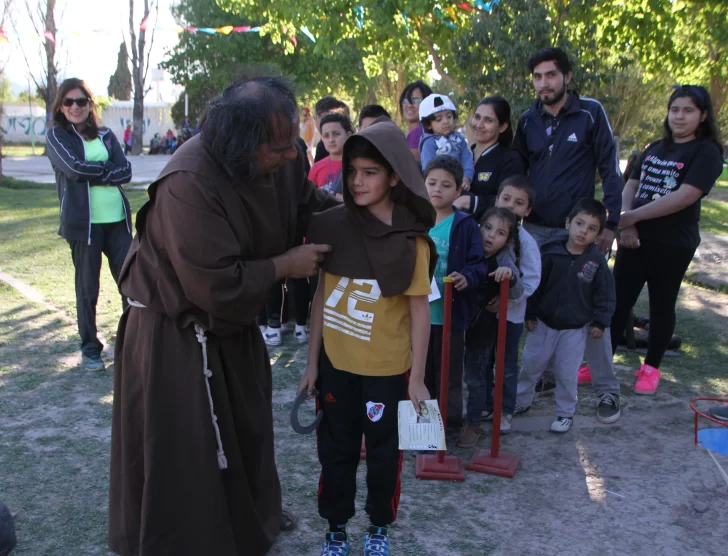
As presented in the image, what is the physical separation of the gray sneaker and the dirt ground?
0.37 feet

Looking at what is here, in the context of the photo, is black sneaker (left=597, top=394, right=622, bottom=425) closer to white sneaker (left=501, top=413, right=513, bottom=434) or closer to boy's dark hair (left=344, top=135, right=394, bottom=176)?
white sneaker (left=501, top=413, right=513, bottom=434)

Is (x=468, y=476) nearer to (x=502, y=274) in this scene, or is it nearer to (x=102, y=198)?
(x=502, y=274)

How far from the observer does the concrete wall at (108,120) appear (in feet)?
125

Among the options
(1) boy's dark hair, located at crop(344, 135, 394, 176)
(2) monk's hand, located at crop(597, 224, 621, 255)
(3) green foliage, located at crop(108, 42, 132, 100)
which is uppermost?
(3) green foliage, located at crop(108, 42, 132, 100)

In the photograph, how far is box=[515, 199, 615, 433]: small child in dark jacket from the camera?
4141 millimetres

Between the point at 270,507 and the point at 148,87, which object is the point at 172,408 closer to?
the point at 270,507

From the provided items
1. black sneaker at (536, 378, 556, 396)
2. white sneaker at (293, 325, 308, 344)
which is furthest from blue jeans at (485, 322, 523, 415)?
white sneaker at (293, 325, 308, 344)

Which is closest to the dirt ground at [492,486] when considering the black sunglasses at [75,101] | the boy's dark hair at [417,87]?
the black sunglasses at [75,101]

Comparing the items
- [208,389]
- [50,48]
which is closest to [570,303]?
[208,389]

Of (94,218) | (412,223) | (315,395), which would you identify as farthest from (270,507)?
(94,218)

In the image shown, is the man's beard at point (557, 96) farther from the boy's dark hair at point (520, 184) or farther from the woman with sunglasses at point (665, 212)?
the woman with sunglasses at point (665, 212)

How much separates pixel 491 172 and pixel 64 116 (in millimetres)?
2981

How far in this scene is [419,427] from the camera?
2.71 metres

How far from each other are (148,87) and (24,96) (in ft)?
63.4
